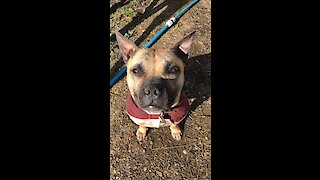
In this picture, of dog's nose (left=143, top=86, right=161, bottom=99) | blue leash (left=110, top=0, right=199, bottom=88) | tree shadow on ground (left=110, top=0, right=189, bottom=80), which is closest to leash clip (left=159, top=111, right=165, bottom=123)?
dog's nose (left=143, top=86, right=161, bottom=99)

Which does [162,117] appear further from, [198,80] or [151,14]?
[151,14]

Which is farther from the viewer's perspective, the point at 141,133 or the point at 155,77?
the point at 141,133

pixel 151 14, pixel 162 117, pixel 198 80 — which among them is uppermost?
pixel 151 14

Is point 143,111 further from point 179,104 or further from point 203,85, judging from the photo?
point 203,85

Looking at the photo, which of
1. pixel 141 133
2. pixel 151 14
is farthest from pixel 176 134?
pixel 151 14

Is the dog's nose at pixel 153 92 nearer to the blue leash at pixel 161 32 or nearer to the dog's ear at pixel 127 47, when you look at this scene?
the dog's ear at pixel 127 47

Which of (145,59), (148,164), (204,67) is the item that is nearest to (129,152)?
(148,164)
